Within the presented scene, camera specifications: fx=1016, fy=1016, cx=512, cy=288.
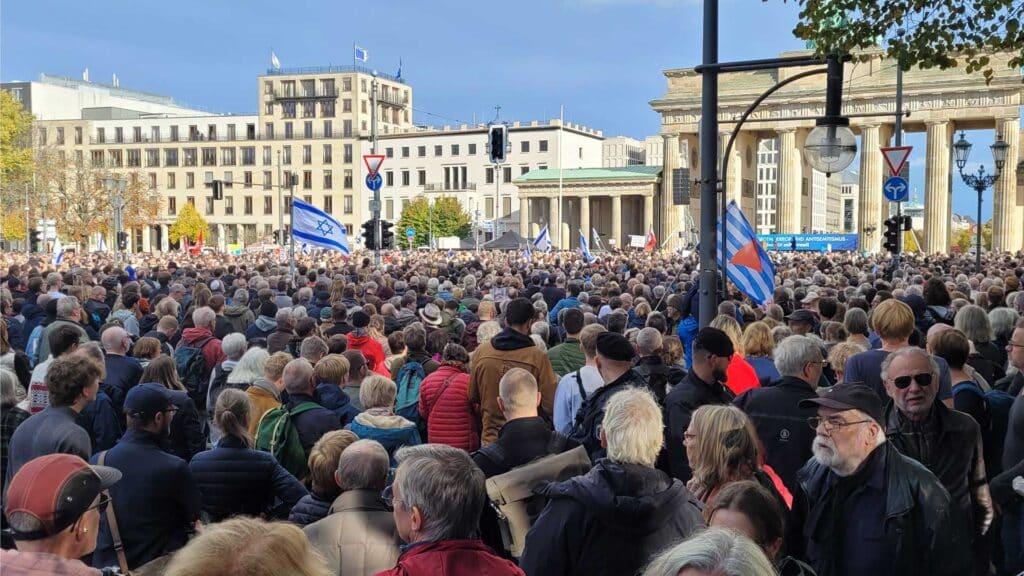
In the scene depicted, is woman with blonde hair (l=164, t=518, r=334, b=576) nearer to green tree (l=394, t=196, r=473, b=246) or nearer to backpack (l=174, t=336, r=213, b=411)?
backpack (l=174, t=336, r=213, b=411)

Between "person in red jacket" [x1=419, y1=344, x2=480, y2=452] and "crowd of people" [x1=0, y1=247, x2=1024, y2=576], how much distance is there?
18 millimetres

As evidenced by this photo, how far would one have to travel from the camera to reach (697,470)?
4445 millimetres

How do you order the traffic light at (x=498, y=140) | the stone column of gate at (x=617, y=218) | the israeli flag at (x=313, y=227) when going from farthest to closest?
1. the stone column of gate at (x=617, y=218)
2. the traffic light at (x=498, y=140)
3. the israeli flag at (x=313, y=227)

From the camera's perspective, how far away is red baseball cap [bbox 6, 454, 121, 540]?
10.8ft

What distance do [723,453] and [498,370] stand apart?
3188 mm

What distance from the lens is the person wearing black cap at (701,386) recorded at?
6.02 meters

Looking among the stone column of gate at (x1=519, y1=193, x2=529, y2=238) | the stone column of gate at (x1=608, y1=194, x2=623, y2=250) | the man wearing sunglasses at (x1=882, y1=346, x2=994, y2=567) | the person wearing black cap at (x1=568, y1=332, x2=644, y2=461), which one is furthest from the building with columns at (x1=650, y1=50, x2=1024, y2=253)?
the man wearing sunglasses at (x1=882, y1=346, x2=994, y2=567)

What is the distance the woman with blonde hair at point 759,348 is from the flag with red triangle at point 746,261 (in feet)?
14.8

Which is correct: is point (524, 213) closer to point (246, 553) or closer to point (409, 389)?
point (409, 389)

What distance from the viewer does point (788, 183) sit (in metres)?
74.8

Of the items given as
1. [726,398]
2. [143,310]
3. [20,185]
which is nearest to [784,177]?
[20,185]

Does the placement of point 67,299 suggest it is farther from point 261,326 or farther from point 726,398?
point 726,398

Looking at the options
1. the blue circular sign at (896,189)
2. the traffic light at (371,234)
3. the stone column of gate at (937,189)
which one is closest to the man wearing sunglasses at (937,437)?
the blue circular sign at (896,189)

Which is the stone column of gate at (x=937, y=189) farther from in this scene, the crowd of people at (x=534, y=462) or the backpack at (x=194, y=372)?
the backpack at (x=194, y=372)
